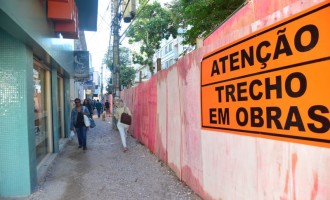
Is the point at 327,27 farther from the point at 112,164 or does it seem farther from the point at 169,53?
the point at 169,53

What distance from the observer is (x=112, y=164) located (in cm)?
788

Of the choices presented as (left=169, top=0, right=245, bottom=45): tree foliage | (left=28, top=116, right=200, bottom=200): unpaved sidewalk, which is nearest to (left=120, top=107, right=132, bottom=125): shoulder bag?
(left=28, top=116, right=200, bottom=200): unpaved sidewalk

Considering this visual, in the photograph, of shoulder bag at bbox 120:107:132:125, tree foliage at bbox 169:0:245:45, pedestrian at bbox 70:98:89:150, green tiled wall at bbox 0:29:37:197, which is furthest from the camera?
pedestrian at bbox 70:98:89:150

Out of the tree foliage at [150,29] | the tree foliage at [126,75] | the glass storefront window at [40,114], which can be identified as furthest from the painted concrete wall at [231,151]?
the tree foliage at [126,75]

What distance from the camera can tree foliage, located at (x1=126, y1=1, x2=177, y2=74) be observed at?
23719mm

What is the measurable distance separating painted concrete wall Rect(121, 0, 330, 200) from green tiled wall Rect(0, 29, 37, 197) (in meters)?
A: 2.59

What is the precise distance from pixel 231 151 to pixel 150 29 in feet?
71.0

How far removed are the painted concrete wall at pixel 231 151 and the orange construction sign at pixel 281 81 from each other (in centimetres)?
10

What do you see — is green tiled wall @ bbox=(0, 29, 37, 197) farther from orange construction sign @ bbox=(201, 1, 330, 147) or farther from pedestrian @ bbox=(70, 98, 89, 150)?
pedestrian @ bbox=(70, 98, 89, 150)

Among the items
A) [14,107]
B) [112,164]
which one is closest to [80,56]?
[112,164]

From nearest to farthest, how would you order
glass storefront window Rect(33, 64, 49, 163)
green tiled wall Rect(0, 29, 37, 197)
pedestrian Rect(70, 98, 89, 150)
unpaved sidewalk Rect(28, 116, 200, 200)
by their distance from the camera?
green tiled wall Rect(0, 29, 37, 197)
unpaved sidewalk Rect(28, 116, 200, 200)
glass storefront window Rect(33, 64, 49, 163)
pedestrian Rect(70, 98, 89, 150)

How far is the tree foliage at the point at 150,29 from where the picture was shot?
2372cm

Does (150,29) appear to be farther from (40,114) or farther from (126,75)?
(126,75)

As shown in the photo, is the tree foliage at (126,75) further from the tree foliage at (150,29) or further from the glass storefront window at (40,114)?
the glass storefront window at (40,114)
